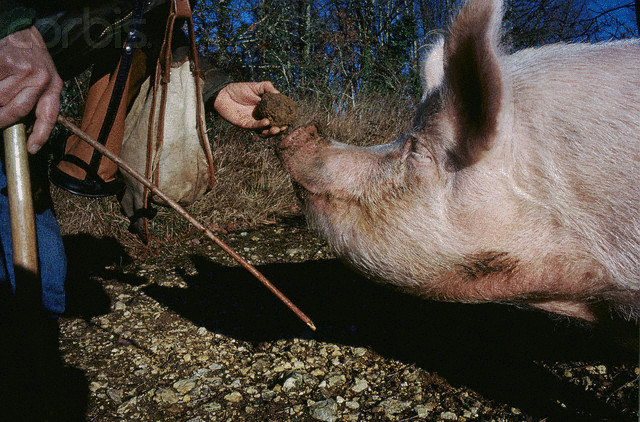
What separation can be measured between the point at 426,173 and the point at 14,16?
1415 mm

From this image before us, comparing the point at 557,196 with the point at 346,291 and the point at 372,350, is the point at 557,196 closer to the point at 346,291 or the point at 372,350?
the point at 372,350

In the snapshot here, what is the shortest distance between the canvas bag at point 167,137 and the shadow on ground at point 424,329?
3.33 feet

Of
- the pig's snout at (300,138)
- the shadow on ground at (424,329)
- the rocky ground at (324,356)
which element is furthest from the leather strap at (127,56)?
the shadow on ground at (424,329)

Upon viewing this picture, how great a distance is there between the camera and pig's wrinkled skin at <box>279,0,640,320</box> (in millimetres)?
1312

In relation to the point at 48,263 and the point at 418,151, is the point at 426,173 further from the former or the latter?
the point at 48,263

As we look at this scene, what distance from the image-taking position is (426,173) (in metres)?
1.56

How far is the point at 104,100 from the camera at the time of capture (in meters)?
2.16

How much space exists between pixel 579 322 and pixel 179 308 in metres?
2.42

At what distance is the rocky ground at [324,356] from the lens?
2.09 meters

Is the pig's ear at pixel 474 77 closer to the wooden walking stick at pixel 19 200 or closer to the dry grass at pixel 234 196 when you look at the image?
the wooden walking stick at pixel 19 200

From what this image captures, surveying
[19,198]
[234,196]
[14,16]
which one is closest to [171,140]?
[14,16]

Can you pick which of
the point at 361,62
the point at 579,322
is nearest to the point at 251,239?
the point at 579,322

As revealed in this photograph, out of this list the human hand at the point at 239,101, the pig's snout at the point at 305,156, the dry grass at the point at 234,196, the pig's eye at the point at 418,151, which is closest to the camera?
the pig's eye at the point at 418,151

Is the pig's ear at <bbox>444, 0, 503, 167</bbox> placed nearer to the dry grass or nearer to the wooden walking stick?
the wooden walking stick
